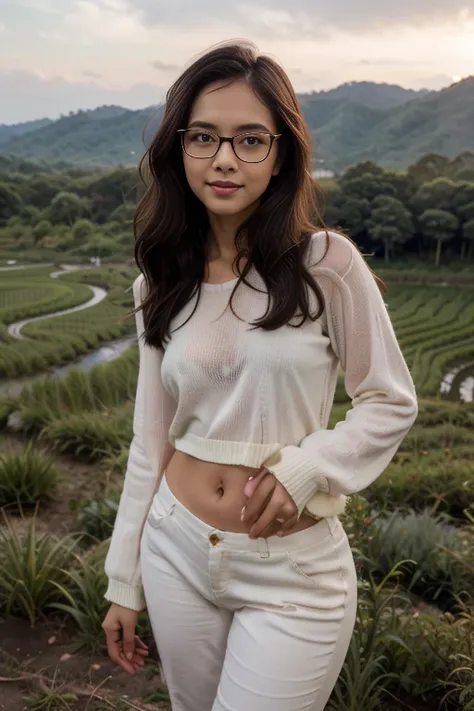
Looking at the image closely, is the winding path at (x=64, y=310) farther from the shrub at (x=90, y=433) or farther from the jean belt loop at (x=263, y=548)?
the jean belt loop at (x=263, y=548)

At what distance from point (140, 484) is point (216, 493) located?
22 cm

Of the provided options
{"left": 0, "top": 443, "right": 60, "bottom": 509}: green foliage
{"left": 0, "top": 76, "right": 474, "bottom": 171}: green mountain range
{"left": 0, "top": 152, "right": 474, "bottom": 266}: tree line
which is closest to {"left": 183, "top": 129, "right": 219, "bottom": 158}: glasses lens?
{"left": 0, "top": 443, "right": 60, "bottom": 509}: green foliage

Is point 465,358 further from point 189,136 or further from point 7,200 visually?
point 189,136

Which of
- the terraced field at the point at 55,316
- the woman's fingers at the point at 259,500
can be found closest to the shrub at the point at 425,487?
the terraced field at the point at 55,316

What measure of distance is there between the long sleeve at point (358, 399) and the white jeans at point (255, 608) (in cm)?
11

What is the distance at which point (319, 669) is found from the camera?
3.34ft

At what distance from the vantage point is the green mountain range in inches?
224

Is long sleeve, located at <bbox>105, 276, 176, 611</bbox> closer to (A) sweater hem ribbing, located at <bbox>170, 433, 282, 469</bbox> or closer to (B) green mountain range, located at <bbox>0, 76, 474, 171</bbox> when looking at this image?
(A) sweater hem ribbing, located at <bbox>170, 433, 282, 469</bbox>

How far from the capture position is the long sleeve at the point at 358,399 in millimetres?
990

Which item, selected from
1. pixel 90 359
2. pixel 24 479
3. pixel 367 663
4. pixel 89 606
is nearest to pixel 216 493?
pixel 367 663

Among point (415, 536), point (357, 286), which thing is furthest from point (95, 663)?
point (357, 286)

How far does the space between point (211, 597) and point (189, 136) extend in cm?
74

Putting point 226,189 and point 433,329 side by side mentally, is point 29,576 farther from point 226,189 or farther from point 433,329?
point 433,329

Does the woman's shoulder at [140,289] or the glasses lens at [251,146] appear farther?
the woman's shoulder at [140,289]
